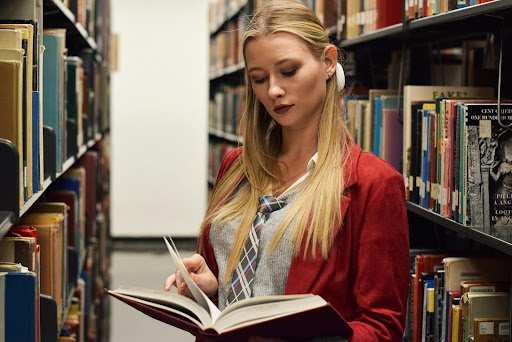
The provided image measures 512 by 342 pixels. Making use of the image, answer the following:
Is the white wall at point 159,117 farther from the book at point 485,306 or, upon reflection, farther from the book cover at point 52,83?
the book at point 485,306

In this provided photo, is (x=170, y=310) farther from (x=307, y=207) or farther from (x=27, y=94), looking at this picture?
(x=27, y=94)

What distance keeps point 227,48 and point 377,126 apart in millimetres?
A: 3904

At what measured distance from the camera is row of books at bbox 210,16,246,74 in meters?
5.42

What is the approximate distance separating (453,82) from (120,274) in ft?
13.3

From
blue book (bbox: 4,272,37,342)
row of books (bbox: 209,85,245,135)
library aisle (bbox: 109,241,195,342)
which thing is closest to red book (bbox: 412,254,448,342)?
blue book (bbox: 4,272,37,342)

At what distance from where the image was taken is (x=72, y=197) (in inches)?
94.3

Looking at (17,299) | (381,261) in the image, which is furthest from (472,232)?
(17,299)

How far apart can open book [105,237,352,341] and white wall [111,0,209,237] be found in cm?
610

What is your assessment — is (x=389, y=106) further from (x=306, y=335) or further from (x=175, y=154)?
(x=175, y=154)

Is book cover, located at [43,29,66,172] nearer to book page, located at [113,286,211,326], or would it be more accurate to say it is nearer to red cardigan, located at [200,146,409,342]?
book page, located at [113,286,211,326]

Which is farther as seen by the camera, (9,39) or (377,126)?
(377,126)

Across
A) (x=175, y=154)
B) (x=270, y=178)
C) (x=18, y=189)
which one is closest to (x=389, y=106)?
(x=270, y=178)

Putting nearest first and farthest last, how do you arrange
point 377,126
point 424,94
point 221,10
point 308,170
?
point 308,170, point 424,94, point 377,126, point 221,10

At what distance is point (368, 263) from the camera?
4.52 feet
